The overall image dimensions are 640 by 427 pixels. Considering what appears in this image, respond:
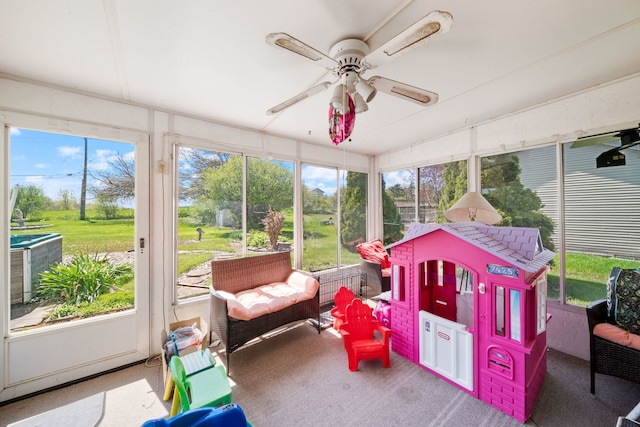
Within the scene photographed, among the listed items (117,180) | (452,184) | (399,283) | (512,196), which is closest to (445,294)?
(399,283)

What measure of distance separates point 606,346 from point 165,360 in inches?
137

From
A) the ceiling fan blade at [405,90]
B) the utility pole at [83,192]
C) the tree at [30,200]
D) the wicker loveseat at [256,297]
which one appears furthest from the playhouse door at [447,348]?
the tree at [30,200]

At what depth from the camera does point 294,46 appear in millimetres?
1186

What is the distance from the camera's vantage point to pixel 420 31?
1062 mm

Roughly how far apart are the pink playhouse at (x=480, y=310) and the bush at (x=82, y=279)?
2.86m

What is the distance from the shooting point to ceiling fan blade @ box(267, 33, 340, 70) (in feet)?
3.62

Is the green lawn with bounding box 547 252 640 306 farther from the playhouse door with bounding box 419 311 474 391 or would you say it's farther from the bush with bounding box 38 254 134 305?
the bush with bounding box 38 254 134 305

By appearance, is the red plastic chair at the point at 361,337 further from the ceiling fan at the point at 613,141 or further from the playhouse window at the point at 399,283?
the ceiling fan at the point at 613,141

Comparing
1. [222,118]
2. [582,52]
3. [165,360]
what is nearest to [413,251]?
[582,52]

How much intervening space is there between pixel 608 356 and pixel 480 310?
95 centimetres

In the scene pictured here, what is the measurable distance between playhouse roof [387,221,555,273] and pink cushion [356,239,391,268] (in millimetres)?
1656

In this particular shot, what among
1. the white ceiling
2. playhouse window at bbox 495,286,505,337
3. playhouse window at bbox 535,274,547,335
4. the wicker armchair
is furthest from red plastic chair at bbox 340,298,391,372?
the white ceiling

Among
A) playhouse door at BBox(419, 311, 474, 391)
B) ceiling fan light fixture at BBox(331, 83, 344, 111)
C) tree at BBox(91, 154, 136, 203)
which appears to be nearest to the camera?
ceiling fan light fixture at BBox(331, 83, 344, 111)

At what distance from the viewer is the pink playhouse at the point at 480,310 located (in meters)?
1.69
